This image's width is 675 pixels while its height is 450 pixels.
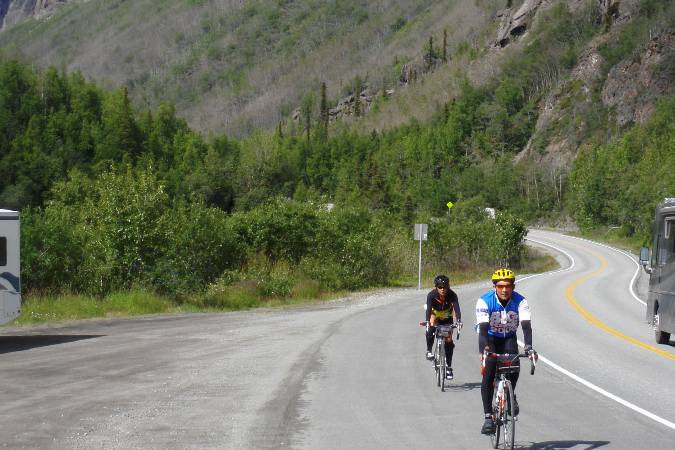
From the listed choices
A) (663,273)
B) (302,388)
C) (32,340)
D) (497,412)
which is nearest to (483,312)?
(497,412)

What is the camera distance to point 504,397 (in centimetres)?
841

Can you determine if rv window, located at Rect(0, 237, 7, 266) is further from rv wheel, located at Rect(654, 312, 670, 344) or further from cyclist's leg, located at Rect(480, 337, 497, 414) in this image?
rv wheel, located at Rect(654, 312, 670, 344)

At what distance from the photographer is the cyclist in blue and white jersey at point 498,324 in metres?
8.74

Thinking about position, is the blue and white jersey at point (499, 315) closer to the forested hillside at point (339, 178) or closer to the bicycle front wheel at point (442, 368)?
the bicycle front wheel at point (442, 368)

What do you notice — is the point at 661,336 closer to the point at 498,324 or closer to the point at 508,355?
the point at 498,324

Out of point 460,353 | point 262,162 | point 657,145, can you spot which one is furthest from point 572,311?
point 262,162

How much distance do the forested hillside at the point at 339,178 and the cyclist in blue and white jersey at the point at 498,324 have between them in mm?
20694

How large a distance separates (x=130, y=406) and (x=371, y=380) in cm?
388

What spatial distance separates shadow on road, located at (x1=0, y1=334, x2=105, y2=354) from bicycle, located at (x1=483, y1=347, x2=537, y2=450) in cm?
1199

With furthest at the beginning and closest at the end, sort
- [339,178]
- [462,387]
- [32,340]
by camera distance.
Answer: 1. [339,178]
2. [32,340]
3. [462,387]

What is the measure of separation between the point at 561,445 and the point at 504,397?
977 mm

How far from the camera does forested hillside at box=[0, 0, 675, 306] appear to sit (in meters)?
30.0

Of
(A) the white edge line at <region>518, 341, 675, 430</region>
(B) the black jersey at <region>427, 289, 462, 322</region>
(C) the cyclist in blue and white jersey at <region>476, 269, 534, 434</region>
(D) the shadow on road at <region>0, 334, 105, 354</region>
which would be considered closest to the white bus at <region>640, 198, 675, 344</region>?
(A) the white edge line at <region>518, 341, 675, 430</region>

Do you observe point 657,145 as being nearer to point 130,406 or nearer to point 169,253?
point 169,253
